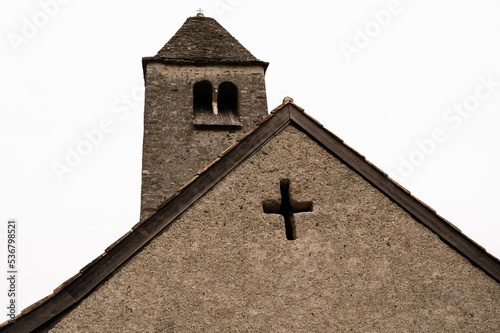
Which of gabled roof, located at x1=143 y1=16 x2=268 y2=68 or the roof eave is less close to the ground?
gabled roof, located at x1=143 y1=16 x2=268 y2=68

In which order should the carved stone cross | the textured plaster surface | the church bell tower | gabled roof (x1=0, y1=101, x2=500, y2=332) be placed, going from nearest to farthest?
1. gabled roof (x1=0, y1=101, x2=500, y2=332)
2. the carved stone cross
3. the textured plaster surface
4. the church bell tower

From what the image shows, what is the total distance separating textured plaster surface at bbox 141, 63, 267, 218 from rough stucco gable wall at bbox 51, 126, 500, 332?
5001 mm

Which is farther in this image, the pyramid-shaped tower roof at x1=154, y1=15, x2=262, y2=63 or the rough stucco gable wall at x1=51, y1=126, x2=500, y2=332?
the pyramid-shaped tower roof at x1=154, y1=15, x2=262, y2=63

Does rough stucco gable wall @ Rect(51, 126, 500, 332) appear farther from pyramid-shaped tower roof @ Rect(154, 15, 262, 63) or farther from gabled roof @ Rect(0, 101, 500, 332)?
pyramid-shaped tower roof @ Rect(154, 15, 262, 63)

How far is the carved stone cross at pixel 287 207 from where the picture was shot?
5.66 m

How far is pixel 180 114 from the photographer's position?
11.8 meters

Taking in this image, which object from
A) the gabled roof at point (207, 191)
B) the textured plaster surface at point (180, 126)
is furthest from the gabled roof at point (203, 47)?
the gabled roof at point (207, 191)

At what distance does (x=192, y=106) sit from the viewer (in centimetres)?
1198

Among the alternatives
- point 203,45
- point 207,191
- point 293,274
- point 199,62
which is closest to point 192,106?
point 199,62

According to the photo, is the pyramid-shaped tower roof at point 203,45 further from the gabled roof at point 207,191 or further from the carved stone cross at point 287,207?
the carved stone cross at point 287,207

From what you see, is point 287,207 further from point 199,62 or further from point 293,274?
point 199,62

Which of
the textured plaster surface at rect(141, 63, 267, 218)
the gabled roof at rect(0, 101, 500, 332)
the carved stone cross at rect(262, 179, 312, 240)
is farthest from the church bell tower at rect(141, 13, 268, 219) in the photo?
the carved stone cross at rect(262, 179, 312, 240)

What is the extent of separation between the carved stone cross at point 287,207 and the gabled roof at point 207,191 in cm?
54

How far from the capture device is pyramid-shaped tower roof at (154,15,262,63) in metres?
12.8
